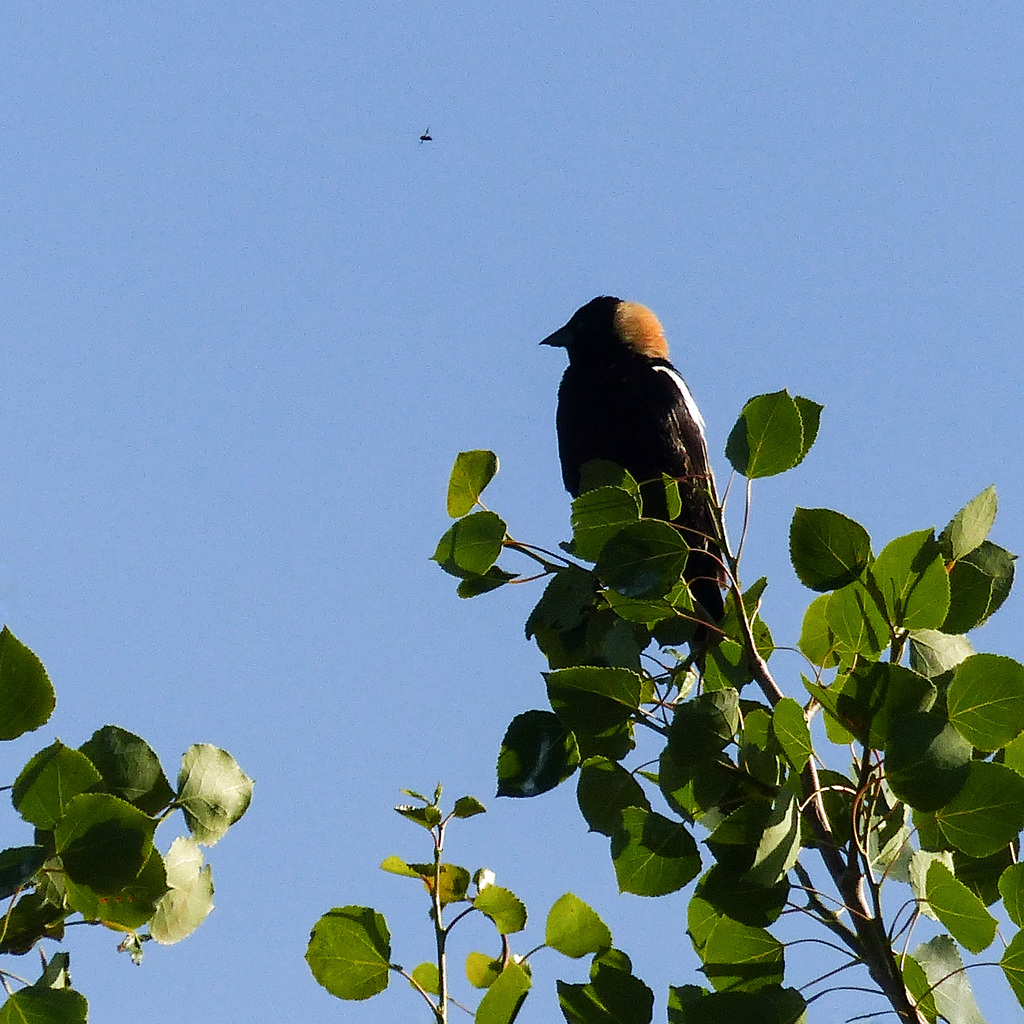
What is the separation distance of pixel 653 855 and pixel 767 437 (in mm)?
567

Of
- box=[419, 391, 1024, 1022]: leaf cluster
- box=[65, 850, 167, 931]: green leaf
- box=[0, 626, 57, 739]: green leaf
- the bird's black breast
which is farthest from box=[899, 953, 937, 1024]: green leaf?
the bird's black breast

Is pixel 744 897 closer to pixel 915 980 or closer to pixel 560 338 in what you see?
pixel 915 980

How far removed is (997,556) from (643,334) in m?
3.10

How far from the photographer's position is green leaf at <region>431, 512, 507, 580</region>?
6.57 ft

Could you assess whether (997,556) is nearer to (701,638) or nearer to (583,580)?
(583,580)

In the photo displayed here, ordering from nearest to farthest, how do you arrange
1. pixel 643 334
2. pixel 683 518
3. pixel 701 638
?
pixel 701 638
pixel 683 518
pixel 643 334

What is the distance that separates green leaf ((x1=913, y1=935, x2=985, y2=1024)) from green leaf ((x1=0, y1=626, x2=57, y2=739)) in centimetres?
104

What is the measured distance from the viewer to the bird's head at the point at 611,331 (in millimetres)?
4695

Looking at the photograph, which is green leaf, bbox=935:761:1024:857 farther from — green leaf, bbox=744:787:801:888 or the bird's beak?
the bird's beak

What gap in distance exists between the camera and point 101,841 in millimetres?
1455

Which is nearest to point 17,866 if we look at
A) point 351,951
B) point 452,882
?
point 351,951

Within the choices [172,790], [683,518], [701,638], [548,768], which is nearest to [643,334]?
[683,518]

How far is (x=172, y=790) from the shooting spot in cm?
160

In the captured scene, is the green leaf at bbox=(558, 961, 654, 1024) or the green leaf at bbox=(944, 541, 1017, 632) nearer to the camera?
the green leaf at bbox=(558, 961, 654, 1024)
